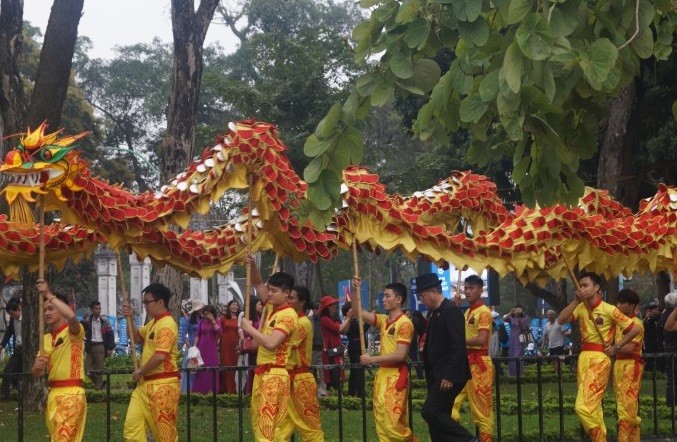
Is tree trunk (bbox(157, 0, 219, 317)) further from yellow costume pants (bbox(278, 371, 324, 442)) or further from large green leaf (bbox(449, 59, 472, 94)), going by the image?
large green leaf (bbox(449, 59, 472, 94))

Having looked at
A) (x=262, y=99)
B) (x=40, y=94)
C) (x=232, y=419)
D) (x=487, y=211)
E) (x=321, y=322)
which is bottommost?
(x=232, y=419)

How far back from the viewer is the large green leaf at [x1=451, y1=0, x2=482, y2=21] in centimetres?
579

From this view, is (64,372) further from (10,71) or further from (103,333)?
(103,333)

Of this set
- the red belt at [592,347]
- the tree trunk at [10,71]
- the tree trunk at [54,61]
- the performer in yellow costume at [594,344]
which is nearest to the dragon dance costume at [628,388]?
the performer in yellow costume at [594,344]

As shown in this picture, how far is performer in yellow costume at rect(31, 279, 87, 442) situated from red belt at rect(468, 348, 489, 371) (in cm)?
415

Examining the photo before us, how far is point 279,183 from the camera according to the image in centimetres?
1078

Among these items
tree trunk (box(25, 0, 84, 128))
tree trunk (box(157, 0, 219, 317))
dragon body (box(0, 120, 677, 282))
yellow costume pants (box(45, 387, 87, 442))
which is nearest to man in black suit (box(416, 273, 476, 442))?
dragon body (box(0, 120, 677, 282))

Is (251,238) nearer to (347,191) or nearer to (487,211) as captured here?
(347,191)

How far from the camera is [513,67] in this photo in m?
5.57

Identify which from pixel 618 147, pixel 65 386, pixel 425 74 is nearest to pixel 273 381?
pixel 65 386

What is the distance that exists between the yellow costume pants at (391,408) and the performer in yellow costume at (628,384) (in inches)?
91.1

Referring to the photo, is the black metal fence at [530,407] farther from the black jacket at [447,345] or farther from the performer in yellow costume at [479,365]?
the black jacket at [447,345]

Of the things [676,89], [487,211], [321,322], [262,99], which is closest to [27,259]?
[487,211]

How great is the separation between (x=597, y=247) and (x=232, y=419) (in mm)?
5955
